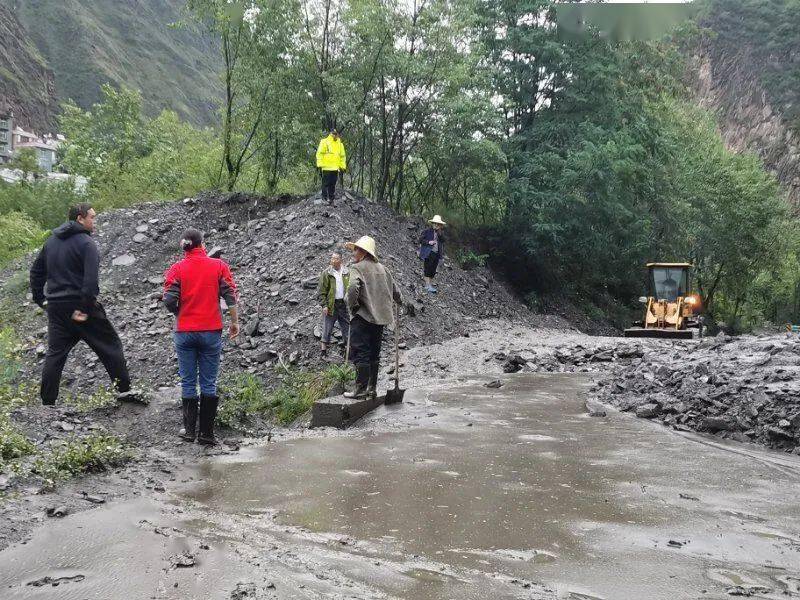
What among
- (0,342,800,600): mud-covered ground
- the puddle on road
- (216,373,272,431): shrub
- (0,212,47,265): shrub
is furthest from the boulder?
(0,212,47,265): shrub

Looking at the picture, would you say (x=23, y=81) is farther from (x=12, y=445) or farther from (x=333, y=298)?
(x=12, y=445)

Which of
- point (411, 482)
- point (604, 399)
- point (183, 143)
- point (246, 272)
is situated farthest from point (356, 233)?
point (183, 143)

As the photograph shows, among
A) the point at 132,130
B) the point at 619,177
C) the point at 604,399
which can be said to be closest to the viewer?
the point at 604,399

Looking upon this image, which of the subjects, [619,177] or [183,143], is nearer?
[619,177]

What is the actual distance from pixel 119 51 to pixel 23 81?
34.1 metres

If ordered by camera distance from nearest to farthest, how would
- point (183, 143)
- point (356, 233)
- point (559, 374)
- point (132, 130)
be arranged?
point (559, 374)
point (356, 233)
point (132, 130)
point (183, 143)

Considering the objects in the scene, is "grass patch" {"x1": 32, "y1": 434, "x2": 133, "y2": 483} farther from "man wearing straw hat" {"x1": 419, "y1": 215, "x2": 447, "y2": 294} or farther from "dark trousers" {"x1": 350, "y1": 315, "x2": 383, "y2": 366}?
"man wearing straw hat" {"x1": 419, "y1": 215, "x2": 447, "y2": 294}

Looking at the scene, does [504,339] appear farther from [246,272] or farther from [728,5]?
[728,5]

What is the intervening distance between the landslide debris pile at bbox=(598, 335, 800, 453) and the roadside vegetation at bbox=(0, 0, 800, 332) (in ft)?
36.1

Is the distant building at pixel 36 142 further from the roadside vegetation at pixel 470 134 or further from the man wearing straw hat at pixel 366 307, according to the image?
the man wearing straw hat at pixel 366 307

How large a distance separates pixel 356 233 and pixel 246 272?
2867 mm

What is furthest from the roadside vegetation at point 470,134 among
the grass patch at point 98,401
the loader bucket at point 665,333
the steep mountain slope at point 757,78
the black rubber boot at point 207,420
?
the steep mountain slope at point 757,78

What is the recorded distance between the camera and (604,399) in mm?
9945

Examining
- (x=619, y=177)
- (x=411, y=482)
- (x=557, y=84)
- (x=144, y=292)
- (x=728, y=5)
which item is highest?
(x=728, y=5)
